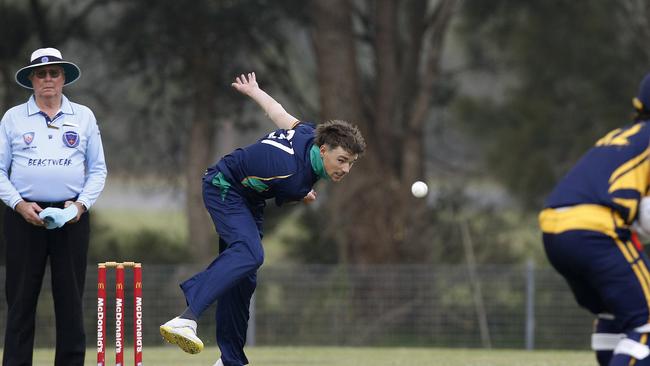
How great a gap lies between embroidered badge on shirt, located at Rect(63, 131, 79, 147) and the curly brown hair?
1.40 meters

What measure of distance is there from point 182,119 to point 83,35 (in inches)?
81.0

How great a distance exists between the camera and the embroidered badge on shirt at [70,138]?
718 centimetres

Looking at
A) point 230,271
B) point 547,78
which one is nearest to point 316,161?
point 230,271

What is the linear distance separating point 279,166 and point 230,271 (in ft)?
2.11

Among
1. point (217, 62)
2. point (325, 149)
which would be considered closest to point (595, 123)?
point (217, 62)

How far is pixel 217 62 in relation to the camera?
18.7 m

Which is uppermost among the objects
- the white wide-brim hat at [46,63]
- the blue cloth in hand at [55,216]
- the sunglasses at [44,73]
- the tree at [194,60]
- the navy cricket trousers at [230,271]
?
the tree at [194,60]

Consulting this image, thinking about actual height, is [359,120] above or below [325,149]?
above

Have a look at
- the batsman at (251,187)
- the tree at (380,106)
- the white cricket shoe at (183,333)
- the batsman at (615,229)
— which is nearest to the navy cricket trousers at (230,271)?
the batsman at (251,187)

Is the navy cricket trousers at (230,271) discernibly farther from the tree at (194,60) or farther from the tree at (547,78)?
the tree at (547,78)

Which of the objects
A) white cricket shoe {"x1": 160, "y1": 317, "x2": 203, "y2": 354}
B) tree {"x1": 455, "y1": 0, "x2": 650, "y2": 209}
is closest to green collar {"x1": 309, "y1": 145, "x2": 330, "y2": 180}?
white cricket shoe {"x1": 160, "y1": 317, "x2": 203, "y2": 354}

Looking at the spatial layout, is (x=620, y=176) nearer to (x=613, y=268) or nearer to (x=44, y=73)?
(x=613, y=268)

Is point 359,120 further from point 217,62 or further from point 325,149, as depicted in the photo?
point 325,149

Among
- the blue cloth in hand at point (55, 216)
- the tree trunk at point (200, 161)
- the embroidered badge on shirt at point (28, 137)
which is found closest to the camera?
the blue cloth in hand at point (55, 216)
